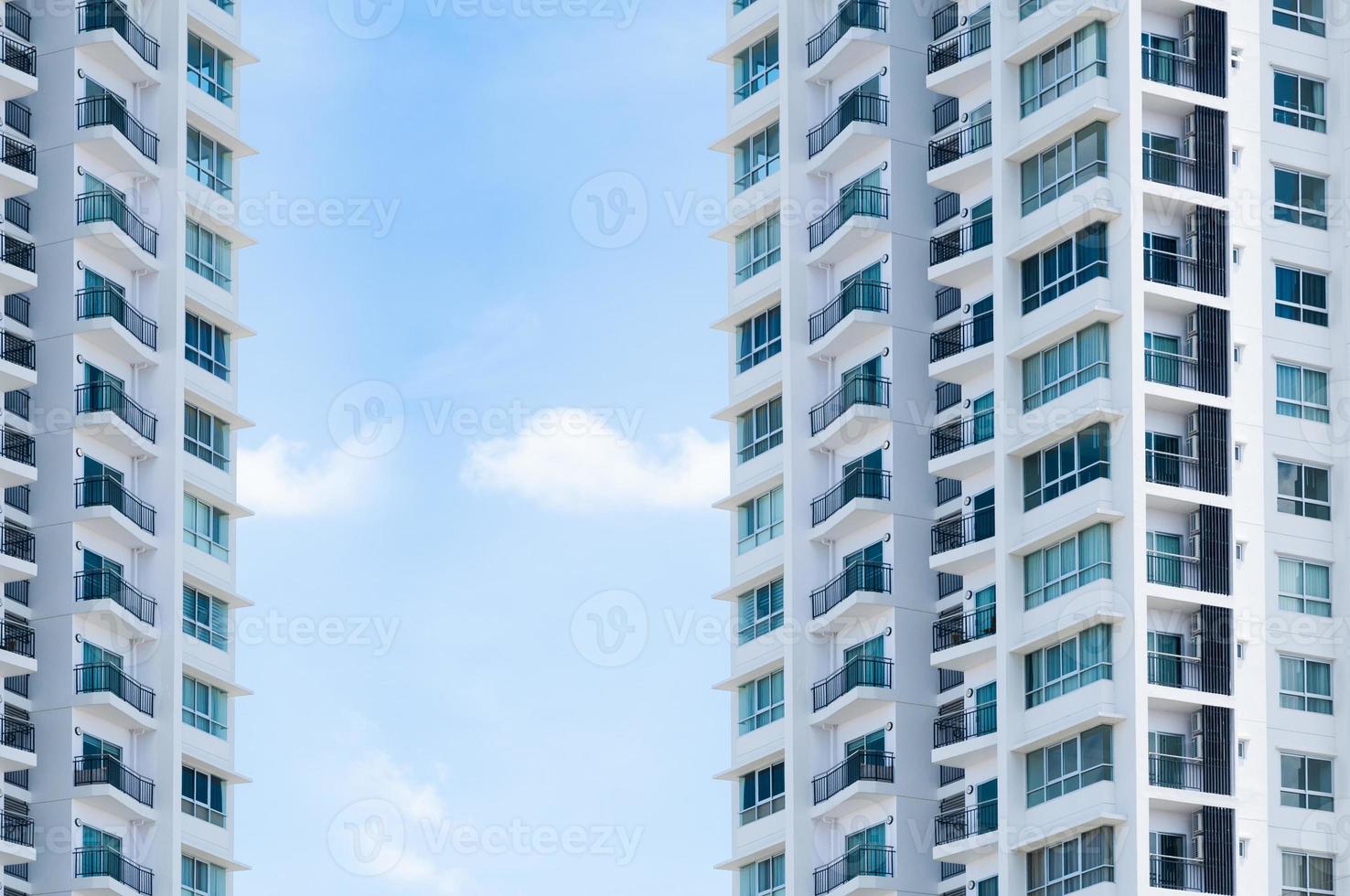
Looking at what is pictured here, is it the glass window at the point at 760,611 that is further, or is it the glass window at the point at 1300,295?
the glass window at the point at 760,611

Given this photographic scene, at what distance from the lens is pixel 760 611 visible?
92.4m

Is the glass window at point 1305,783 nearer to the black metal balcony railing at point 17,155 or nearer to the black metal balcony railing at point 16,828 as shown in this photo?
A: the black metal balcony railing at point 16,828

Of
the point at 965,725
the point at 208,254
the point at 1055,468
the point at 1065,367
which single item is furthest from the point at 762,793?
the point at 208,254

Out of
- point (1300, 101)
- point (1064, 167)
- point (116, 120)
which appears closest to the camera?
point (1064, 167)

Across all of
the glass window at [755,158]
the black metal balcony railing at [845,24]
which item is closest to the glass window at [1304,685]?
the black metal balcony railing at [845,24]

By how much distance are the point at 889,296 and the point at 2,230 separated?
25139 mm

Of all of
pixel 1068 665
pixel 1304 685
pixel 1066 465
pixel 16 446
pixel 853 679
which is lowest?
pixel 1304 685

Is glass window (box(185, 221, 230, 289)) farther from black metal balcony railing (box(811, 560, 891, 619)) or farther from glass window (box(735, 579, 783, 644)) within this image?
black metal balcony railing (box(811, 560, 891, 619))

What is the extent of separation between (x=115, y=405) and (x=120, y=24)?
11482 millimetres

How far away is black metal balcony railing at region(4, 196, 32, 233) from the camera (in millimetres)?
88062

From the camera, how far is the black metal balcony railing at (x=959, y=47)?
8650cm

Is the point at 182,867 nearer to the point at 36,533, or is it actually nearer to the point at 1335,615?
the point at 36,533

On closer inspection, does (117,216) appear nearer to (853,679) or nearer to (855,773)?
(853,679)

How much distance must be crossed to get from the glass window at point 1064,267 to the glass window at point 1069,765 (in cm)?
1172
